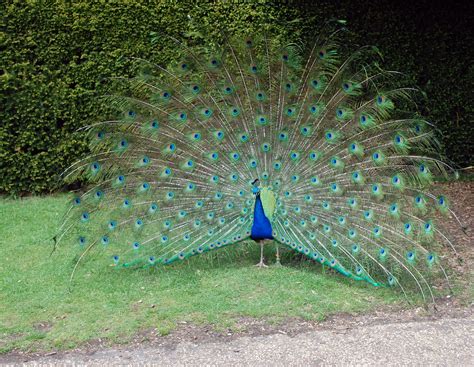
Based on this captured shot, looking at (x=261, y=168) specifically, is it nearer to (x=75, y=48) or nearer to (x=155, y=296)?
(x=155, y=296)

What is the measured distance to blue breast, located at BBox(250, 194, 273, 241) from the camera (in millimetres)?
5238

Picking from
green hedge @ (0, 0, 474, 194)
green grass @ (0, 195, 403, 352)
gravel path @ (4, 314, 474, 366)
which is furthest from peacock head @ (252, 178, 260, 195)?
green hedge @ (0, 0, 474, 194)

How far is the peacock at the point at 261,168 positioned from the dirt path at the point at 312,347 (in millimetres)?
557

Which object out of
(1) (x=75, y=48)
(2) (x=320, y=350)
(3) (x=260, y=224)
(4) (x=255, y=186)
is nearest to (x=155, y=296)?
(3) (x=260, y=224)

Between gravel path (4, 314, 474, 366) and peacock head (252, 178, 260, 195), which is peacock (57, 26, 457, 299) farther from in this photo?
gravel path (4, 314, 474, 366)

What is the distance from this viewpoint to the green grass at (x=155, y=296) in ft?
15.1

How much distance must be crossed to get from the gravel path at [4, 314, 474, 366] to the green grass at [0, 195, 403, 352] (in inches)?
9.8

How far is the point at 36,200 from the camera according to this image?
862 centimetres

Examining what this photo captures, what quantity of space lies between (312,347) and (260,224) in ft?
4.53

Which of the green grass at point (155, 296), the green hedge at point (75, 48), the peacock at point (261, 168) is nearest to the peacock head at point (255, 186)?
the peacock at point (261, 168)

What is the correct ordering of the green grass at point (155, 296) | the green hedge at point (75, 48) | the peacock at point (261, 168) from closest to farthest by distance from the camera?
the green grass at point (155, 296) → the peacock at point (261, 168) → the green hedge at point (75, 48)

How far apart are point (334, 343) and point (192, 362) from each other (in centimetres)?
110

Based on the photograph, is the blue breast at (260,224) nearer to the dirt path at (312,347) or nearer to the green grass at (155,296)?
the green grass at (155,296)

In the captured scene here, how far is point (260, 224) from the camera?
17.2ft
